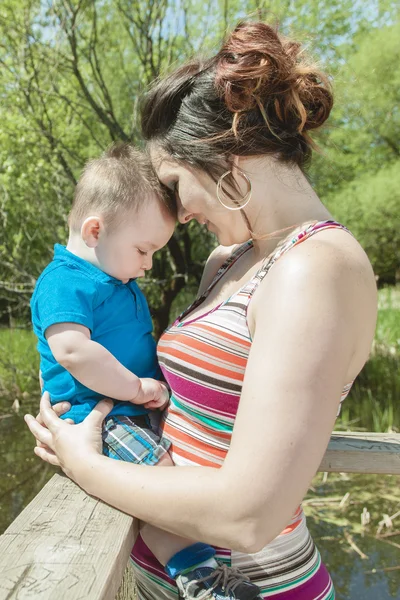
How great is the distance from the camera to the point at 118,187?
148 centimetres

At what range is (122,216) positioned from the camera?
1.48 meters

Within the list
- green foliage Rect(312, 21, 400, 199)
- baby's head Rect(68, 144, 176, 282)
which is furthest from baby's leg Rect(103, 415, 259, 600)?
green foliage Rect(312, 21, 400, 199)

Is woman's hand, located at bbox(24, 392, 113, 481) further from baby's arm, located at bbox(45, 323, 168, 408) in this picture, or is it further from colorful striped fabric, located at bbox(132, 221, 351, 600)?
colorful striped fabric, located at bbox(132, 221, 351, 600)

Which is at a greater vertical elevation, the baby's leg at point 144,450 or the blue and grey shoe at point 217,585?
the baby's leg at point 144,450

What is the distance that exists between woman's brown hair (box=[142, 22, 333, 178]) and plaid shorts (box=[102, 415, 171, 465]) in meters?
0.58

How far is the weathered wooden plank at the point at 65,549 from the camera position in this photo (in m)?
0.84

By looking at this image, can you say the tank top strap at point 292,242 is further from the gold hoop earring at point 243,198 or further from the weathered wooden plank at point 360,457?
the weathered wooden plank at point 360,457

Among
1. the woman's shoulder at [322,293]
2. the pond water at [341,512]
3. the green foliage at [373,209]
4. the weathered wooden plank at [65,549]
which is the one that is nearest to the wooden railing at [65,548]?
the weathered wooden plank at [65,549]

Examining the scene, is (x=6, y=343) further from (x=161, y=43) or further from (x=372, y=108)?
(x=372, y=108)

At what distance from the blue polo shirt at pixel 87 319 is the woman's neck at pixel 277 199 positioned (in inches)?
15.8

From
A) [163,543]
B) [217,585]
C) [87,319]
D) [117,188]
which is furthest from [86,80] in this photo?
[217,585]

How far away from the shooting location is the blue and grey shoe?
111 cm

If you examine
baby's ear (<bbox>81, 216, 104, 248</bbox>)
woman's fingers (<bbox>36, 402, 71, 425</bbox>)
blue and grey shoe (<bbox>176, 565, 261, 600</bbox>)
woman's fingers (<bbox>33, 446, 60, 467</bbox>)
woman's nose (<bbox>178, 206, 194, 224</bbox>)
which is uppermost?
baby's ear (<bbox>81, 216, 104, 248</bbox>)

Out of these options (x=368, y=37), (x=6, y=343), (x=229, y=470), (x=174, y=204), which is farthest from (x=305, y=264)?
(x=368, y=37)
